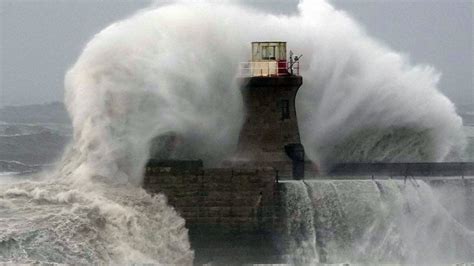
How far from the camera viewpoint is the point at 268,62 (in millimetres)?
25438

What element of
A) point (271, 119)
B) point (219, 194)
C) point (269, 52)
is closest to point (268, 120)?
point (271, 119)

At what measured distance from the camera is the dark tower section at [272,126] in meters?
25.2

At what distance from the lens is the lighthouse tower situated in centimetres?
2519

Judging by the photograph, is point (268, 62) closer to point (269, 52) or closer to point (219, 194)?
point (269, 52)

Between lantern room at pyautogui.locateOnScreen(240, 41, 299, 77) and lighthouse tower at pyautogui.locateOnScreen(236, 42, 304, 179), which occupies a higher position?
lantern room at pyautogui.locateOnScreen(240, 41, 299, 77)

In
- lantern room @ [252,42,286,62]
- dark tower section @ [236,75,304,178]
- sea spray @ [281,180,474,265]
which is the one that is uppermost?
lantern room @ [252,42,286,62]

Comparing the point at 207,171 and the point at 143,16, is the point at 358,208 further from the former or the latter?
the point at 143,16

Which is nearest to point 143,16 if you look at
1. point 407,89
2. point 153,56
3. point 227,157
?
point 153,56

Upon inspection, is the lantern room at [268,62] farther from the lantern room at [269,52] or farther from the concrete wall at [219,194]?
the concrete wall at [219,194]

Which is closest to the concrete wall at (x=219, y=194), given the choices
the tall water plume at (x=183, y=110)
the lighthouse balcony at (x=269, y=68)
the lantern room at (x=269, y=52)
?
the tall water plume at (x=183, y=110)

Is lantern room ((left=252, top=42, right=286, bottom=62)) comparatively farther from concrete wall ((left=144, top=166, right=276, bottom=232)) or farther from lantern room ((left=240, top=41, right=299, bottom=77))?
concrete wall ((left=144, top=166, right=276, bottom=232))

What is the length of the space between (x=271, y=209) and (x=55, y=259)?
12.7 feet

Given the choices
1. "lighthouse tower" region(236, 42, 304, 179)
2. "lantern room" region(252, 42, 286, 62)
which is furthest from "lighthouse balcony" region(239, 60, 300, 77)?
"lantern room" region(252, 42, 286, 62)

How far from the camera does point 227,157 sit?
25766mm
